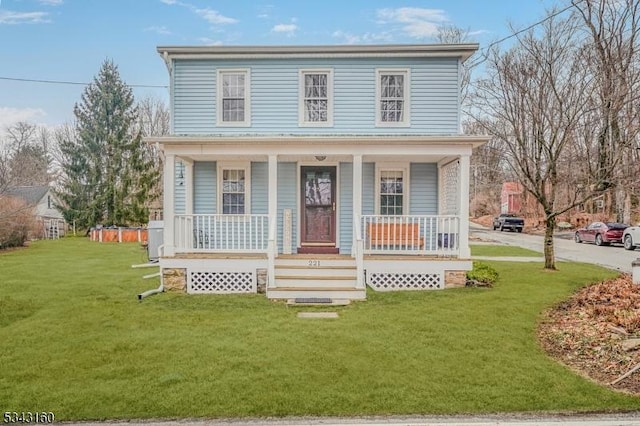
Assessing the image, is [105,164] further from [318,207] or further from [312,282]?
[312,282]

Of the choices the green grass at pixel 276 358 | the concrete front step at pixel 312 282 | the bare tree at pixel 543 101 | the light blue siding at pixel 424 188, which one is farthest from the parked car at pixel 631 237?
the concrete front step at pixel 312 282

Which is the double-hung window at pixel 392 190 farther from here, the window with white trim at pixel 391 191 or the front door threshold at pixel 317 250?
the front door threshold at pixel 317 250

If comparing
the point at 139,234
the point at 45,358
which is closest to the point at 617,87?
the point at 45,358

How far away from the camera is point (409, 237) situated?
10773 mm

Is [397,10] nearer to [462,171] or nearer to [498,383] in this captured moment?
[462,171]

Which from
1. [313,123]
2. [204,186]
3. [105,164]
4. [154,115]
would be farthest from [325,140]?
[154,115]

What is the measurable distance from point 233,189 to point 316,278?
144 inches

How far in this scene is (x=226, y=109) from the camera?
11477mm

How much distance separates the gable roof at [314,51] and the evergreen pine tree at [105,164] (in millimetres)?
19773

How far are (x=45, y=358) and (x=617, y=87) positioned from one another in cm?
1369

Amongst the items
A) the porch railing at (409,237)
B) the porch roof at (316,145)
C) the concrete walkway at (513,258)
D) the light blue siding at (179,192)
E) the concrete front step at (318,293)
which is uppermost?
the porch roof at (316,145)

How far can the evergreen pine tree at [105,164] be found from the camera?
95.7 feet

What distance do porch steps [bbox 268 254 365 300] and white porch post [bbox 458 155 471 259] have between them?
7.96 ft

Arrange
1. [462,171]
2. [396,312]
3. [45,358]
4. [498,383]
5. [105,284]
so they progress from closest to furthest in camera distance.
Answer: [498,383], [45,358], [396,312], [462,171], [105,284]
